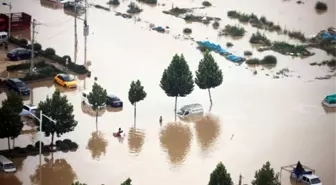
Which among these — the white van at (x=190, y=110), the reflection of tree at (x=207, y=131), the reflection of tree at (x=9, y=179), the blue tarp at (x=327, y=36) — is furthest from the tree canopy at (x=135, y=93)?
the blue tarp at (x=327, y=36)

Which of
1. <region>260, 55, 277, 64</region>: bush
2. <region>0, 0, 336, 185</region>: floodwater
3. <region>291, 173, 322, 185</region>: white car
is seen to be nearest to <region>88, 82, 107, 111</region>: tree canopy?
<region>0, 0, 336, 185</region>: floodwater

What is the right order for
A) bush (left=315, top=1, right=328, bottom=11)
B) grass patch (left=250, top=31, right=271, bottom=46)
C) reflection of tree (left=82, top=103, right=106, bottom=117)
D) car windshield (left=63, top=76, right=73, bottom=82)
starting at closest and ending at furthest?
reflection of tree (left=82, top=103, right=106, bottom=117) → car windshield (left=63, top=76, right=73, bottom=82) → grass patch (left=250, top=31, right=271, bottom=46) → bush (left=315, top=1, right=328, bottom=11)

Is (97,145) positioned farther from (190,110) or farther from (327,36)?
(327,36)

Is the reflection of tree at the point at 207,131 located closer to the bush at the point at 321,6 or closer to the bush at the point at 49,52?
the bush at the point at 49,52

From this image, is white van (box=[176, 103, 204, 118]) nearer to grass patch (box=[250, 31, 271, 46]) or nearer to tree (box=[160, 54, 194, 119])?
tree (box=[160, 54, 194, 119])

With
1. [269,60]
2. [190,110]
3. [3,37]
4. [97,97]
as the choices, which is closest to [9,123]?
[97,97]

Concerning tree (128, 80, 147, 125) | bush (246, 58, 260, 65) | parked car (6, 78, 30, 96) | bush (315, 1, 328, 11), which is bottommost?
parked car (6, 78, 30, 96)

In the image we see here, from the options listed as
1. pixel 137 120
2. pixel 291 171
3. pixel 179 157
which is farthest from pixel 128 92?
pixel 291 171
